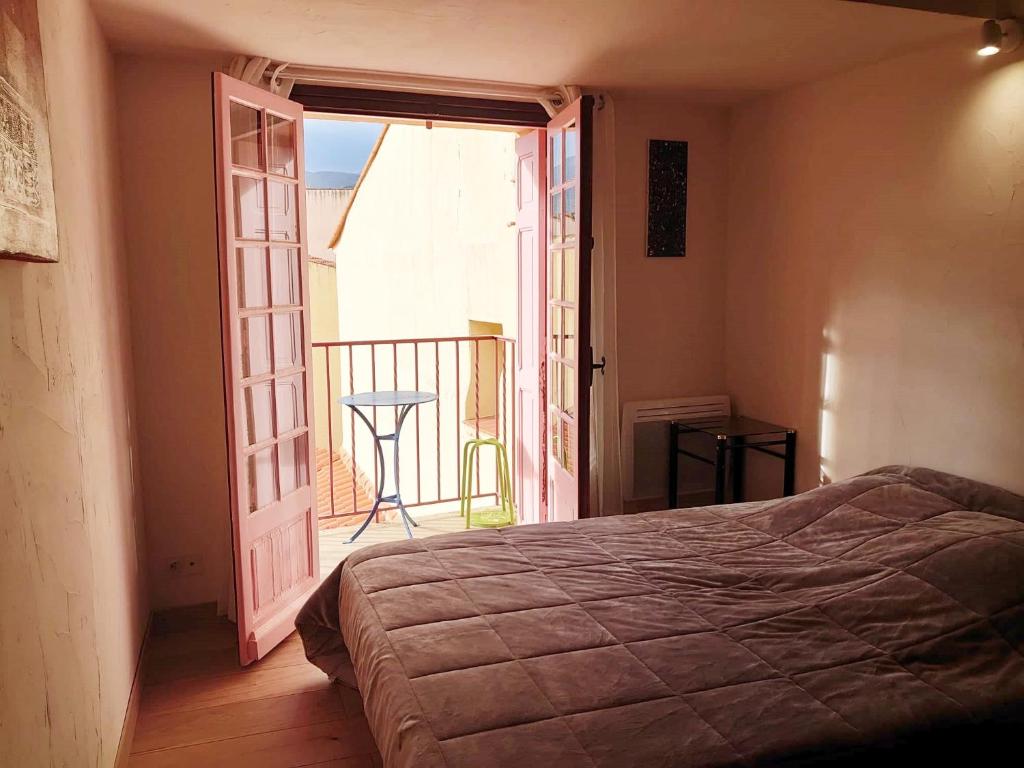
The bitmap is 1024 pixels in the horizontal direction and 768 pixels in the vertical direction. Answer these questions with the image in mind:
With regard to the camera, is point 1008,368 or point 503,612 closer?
point 503,612

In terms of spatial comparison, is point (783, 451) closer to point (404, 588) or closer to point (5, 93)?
point (404, 588)

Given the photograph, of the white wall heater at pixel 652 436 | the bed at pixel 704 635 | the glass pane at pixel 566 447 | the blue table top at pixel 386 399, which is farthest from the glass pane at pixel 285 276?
the white wall heater at pixel 652 436

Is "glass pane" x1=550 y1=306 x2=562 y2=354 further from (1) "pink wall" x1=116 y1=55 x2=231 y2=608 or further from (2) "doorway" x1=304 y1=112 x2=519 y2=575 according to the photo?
(1) "pink wall" x1=116 y1=55 x2=231 y2=608

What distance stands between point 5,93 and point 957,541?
2613 millimetres

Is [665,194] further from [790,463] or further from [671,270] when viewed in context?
[790,463]

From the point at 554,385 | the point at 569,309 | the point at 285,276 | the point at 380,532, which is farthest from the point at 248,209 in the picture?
the point at 380,532

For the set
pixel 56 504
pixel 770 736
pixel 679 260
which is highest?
pixel 679 260

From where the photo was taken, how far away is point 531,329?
14.0ft

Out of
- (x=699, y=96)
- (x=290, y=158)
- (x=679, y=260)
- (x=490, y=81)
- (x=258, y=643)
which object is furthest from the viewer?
(x=679, y=260)

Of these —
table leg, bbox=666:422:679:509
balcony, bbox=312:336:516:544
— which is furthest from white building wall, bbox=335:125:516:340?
table leg, bbox=666:422:679:509

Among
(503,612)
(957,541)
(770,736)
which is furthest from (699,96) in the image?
(770,736)

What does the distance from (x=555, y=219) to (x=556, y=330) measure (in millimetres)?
571

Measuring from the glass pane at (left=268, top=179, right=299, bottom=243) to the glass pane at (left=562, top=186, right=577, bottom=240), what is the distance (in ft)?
4.14

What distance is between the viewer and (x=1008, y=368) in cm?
270
